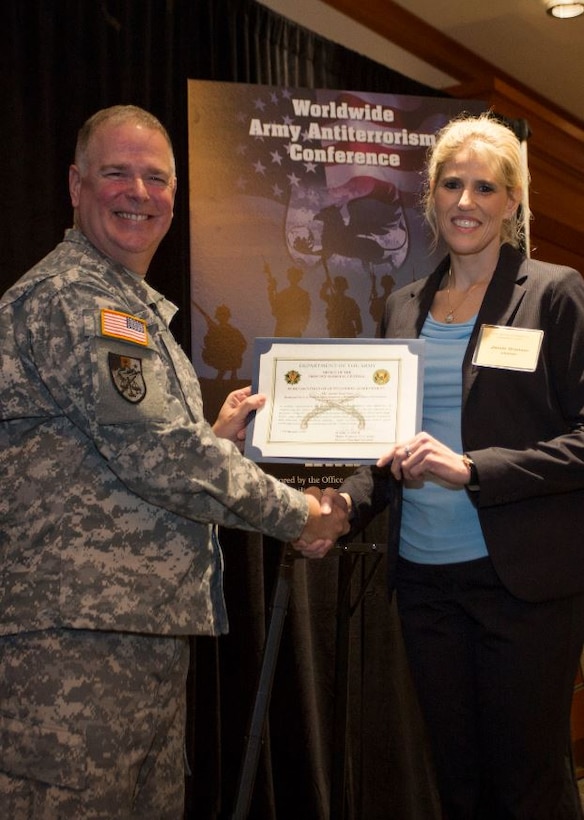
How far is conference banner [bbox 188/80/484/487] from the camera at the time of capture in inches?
113

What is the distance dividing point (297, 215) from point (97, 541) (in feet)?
4.92

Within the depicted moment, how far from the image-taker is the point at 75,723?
1.68 metres

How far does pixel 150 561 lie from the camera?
5.82 ft

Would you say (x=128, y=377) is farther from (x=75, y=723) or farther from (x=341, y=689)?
(x=341, y=689)

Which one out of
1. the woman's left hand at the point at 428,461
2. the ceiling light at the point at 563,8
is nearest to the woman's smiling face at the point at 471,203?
the woman's left hand at the point at 428,461

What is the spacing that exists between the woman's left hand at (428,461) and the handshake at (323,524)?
21cm

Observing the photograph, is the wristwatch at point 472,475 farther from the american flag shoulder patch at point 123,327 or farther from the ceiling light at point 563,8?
the ceiling light at point 563,8

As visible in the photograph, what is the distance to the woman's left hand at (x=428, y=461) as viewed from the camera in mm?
1909

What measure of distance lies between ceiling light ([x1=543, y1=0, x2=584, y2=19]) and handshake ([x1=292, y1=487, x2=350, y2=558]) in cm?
263

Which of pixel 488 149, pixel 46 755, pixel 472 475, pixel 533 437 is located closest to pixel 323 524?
pixel 472 475

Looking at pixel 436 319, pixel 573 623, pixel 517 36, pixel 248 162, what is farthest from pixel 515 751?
pixel 517 36

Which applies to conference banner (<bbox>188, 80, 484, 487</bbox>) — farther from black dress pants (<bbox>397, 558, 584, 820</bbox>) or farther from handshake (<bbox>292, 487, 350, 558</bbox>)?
black dress pants (<bbox>397, 558, 584, 820</bbox>)

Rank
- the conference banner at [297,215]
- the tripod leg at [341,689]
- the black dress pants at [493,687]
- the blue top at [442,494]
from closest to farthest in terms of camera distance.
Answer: the black dress pants at [493,687], the blue top at [442,494], the tripod leg at [341,689], the conference banner at [297,215]

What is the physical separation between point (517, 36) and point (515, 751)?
3.35m
